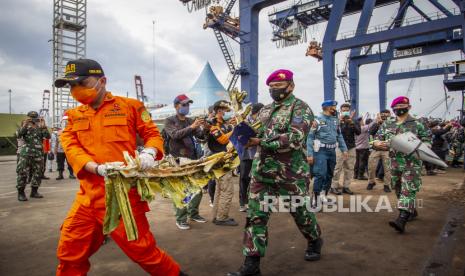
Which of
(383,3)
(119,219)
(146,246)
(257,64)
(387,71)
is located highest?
(383,3)

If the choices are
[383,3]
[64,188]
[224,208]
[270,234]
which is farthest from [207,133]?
[383,3]

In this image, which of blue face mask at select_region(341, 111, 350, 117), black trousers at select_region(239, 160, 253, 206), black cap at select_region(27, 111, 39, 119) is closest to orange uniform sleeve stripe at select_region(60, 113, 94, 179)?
black trousers at select_region(239, 160, 253, 206)

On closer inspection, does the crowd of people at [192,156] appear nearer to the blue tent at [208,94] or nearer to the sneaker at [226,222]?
the sneaker at [226,222]

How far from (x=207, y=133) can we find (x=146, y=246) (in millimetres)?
2371

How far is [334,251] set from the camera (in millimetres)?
3553

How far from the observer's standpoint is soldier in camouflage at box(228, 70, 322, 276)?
2.88 meters

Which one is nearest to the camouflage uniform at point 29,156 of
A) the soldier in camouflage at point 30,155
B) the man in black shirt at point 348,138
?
the soldier in camouflage at point 30,155

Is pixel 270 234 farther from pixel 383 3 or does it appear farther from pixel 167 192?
pixel 383 3

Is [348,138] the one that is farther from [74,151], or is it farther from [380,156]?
[74,151]

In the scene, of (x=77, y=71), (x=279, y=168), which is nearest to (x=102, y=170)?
(x=77, y=71)

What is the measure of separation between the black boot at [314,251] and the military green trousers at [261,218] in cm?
14

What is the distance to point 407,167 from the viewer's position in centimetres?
426

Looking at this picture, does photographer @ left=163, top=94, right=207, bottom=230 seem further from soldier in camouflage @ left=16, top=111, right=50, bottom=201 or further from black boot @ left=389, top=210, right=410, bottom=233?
soldier in camouflage @ left=16, top=111, right=50, bottom=201

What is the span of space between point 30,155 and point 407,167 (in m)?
7.34
